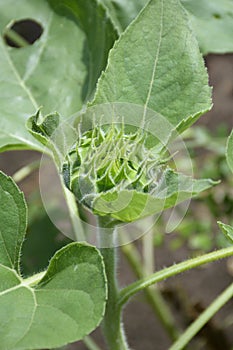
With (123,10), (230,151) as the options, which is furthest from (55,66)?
(230,151)

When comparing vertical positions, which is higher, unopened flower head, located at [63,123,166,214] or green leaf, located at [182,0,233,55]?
unopened flower head, located at [63,123,166,214]

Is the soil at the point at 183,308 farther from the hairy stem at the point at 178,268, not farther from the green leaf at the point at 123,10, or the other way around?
the hairy stem at the point at 178,268

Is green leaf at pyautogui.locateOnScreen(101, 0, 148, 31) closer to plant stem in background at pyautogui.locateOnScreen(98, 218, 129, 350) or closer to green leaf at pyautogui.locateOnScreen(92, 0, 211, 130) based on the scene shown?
green leaf at pyautogui.locateOnScreen(92, 0, 211, 130)

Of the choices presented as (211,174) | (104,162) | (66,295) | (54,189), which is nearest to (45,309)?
(66,295)

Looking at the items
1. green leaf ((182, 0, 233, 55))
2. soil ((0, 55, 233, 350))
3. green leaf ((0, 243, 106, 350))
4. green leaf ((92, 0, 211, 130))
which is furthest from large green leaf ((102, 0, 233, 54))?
soil ((0, 55, 233, 350))

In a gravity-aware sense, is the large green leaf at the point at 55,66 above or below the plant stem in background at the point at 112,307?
above

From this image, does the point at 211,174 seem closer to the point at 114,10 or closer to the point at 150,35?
the point at 114,10

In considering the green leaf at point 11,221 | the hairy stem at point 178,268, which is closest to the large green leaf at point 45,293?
the green leaf at point 11,221
